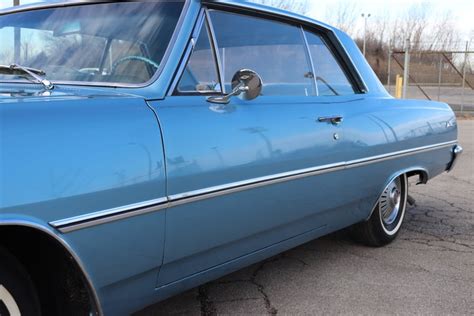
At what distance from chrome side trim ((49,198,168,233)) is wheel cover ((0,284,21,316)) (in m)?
0.26

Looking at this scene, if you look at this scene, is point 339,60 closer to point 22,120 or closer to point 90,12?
point 90,12

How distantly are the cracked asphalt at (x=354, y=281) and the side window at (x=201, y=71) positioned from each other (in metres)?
1.24

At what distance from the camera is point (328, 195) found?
10.2 feet

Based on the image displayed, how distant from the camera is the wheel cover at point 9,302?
1717 mm

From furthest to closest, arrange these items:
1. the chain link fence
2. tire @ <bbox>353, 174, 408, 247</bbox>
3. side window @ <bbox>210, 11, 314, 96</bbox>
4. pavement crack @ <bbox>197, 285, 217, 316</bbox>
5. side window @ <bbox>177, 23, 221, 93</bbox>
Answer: the chain link fence, tire @ <bbox>353, 174, 408, 247</bbox>, pavement crack @ <bbox>197, 285, 217, 316</bbox>, side window @ <bbox>210, 11, 314, 96</bbox>, side window @ <bbox>177, 23, 221, 93</bbox>

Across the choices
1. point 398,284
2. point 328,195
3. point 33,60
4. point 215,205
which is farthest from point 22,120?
point 398,284

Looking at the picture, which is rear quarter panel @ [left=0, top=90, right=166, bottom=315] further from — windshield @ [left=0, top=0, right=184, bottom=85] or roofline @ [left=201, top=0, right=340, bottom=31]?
roofline @ [left=201, top=0, right=340, bottom=31]

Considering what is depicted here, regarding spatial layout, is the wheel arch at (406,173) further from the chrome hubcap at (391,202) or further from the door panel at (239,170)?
the door panel at (239,170)

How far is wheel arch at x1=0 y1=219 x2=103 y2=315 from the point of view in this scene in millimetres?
1660

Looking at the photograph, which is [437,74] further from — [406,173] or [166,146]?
[166,146]

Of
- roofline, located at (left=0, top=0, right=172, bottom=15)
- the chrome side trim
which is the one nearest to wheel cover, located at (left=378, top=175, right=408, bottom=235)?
the chrome side trim

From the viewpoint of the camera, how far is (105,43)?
2.50 metres

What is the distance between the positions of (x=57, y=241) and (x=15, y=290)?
0.69ft

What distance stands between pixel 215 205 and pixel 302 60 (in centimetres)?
144
